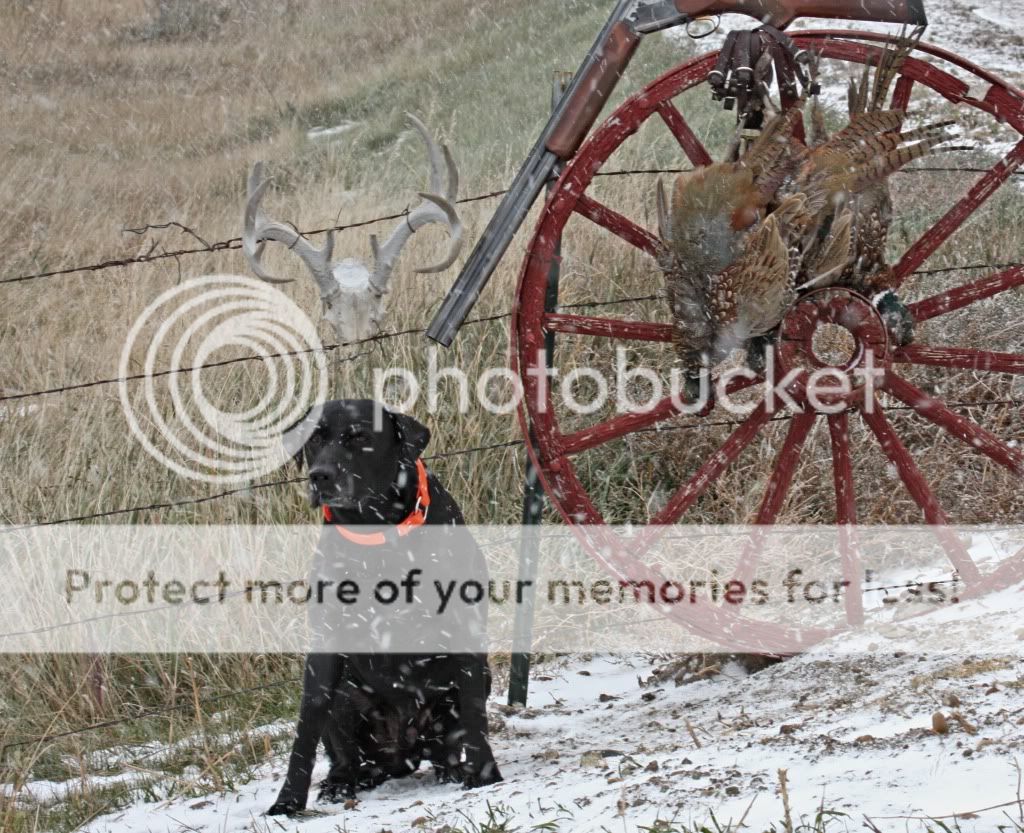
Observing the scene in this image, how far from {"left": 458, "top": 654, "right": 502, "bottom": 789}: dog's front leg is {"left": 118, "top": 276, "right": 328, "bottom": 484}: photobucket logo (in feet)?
5.32

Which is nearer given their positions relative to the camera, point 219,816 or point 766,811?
point 766,811

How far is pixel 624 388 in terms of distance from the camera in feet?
17.2

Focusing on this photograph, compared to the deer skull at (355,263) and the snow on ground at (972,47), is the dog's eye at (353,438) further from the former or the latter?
the snow on ground at (972,47)

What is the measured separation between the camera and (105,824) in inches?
132

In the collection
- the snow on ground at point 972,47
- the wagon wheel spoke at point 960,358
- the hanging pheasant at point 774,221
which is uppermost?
the snow on ground at point 972,47

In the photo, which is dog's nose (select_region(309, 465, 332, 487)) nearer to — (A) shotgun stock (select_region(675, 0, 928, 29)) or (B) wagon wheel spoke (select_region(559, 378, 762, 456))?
(B) wagon wheel spoke (select_region(559, 378, 762, 456))

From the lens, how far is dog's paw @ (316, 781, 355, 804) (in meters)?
3.24

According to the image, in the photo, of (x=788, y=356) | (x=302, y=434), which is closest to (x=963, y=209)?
(x=788, y=356)

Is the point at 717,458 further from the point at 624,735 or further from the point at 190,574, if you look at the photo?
the point at 190,574

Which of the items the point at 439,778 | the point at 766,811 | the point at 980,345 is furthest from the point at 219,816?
the point at 980,345

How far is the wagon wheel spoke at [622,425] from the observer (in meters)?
3.70

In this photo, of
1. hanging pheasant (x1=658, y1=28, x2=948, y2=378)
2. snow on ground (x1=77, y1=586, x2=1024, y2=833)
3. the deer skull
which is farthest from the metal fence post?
the deer skull

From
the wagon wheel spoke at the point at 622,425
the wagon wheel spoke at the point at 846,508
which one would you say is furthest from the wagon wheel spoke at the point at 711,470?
the wagon wheel spoke at the point at 846,508

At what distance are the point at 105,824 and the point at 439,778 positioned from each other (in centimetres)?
92
